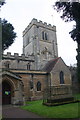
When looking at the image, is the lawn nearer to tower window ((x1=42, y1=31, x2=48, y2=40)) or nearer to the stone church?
the stone church

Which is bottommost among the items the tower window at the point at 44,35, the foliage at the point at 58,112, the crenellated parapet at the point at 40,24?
the foliage at the point at 58,112

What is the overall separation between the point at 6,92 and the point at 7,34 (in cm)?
913

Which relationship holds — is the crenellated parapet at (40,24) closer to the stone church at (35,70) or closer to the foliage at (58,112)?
the stone church at (35,70)

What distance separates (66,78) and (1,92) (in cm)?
1473

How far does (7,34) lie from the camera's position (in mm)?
16641

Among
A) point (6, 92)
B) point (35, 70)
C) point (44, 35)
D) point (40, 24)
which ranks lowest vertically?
point (6, 92)

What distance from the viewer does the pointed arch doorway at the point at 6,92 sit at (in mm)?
20959

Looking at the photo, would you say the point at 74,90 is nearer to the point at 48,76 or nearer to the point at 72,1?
the point at 48,76

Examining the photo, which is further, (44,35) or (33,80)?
(44,35)

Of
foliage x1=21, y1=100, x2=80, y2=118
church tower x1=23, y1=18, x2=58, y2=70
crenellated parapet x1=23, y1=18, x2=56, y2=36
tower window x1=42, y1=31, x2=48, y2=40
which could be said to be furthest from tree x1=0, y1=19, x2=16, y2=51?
tower window x1=42, y1=31, x2=48, y2=40

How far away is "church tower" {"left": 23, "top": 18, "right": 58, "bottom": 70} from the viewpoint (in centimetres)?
3812

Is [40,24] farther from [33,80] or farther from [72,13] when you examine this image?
[72,13]

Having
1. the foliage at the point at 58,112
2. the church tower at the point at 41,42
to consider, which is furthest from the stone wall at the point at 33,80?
the foliage at the point at 58,112

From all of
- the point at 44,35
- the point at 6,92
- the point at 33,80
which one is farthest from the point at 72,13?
the point at 44,35
